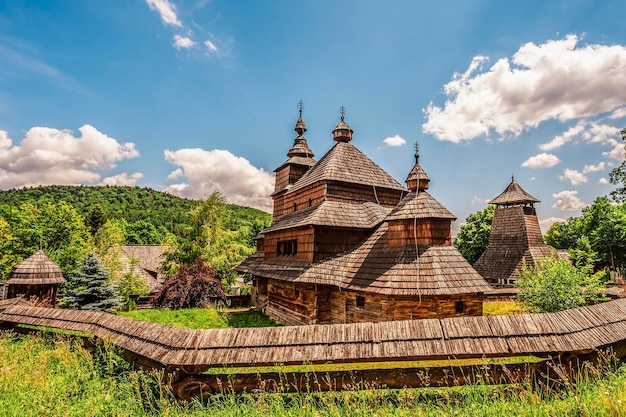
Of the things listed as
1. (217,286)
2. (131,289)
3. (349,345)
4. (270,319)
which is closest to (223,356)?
(349,345)

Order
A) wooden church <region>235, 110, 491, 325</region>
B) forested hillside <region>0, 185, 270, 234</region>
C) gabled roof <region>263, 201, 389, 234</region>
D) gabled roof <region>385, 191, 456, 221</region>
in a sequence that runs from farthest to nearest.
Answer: forested hillside <region>0, 185, 270, 234</region> → gabled roof <region>263, 201, 389, 234</region> → gabled roof <region>385, 191, 456, 221</region> → wooden church <region>235, 110, 491, 325</region>

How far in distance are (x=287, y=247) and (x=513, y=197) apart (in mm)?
20786

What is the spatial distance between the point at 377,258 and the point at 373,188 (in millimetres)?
5722

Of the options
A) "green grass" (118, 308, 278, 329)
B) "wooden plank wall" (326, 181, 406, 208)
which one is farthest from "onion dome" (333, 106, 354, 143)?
"green grass" (118, 308, 278, 329)

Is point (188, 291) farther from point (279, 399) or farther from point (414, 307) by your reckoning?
point (279, 399)

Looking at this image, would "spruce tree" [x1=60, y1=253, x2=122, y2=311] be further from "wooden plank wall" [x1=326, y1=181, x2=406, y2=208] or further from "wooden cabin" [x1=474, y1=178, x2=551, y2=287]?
"wooden cabin" [x1=474, y1=178, x2=551, y2=287]

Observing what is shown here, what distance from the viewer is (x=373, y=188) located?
1761cm

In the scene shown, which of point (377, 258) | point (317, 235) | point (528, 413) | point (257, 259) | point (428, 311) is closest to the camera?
point (528, 413)

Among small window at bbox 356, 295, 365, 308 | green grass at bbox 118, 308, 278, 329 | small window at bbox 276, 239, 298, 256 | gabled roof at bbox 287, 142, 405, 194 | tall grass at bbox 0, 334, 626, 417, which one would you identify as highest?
gabled roof at bbox 287, 142, 405, 194

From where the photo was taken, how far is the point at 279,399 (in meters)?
4.01

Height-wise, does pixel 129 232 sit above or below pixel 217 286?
above

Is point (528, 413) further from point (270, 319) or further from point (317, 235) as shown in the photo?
point (270, 319)

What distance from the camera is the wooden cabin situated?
25.1 meters

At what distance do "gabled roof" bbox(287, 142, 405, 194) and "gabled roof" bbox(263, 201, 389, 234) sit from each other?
134 centimetres
